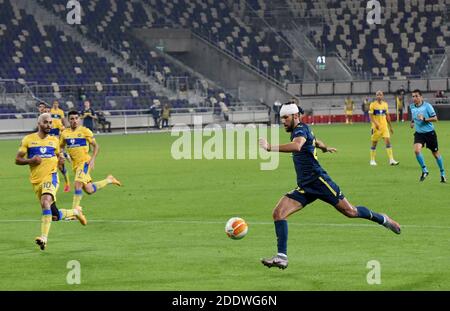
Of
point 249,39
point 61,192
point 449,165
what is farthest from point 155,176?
point 249,39

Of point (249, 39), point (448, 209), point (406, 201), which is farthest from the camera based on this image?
point (249, 39)

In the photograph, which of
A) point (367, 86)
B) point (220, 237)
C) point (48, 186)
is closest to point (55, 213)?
point (48, 186)

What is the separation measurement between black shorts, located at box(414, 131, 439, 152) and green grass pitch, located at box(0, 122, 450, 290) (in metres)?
0.91

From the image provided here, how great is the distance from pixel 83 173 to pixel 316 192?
8.31 m

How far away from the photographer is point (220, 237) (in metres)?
17.5

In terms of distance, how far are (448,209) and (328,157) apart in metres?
17.4

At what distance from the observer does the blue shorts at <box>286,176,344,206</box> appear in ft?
49.2

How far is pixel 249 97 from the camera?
77750 millimetres

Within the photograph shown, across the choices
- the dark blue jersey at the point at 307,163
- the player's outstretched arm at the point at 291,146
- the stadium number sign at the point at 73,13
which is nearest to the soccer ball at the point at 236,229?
the dark blue jersey at the point at 307,163

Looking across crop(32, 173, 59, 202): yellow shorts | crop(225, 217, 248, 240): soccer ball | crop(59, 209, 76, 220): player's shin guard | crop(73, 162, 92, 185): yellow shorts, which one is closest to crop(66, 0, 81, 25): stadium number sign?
crop(73, 162, 92, 185): yellow shorts

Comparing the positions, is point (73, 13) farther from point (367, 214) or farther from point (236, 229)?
point (367, 214)

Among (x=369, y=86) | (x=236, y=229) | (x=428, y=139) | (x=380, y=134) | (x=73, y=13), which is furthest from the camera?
(x=369, y=86)

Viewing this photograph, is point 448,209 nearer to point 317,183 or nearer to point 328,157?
point 317,183

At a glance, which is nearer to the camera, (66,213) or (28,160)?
(28,160)
